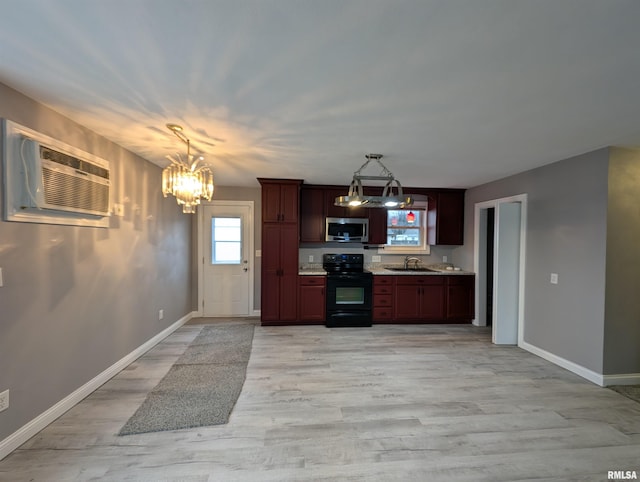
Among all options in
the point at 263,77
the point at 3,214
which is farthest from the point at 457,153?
the point at 3,214

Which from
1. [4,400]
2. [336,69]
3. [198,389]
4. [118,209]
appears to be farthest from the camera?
[118,209]

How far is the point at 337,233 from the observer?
494 centimetres

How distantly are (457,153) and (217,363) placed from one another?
3582 millimetres

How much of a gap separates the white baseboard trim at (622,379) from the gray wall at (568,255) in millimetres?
130

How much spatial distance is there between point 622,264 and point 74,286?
5160mm

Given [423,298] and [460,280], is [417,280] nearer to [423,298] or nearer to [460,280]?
[423,298]

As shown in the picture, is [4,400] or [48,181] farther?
[48,181]

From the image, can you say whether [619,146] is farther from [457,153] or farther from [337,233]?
[337,233]

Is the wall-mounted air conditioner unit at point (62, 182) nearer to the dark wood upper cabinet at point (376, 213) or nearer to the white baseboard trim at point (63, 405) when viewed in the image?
the white baseboard trim at point (63, 405)

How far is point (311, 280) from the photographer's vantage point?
4.62m

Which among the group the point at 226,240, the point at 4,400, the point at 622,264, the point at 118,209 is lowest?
the point at 4,400

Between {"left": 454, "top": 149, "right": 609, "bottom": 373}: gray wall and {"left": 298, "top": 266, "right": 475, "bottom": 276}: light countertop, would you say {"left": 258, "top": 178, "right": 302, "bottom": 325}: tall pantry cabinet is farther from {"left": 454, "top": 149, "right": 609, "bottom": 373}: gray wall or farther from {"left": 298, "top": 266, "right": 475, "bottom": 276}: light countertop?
{"left": 454, "top": 149, "right": 609, "bottom": 373}: gray wall

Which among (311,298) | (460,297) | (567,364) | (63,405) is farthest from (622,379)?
(63,405)

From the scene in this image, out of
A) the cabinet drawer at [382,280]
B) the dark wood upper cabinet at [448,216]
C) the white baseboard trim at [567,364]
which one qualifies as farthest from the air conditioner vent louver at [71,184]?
the white baseboard trim at [567,364]
